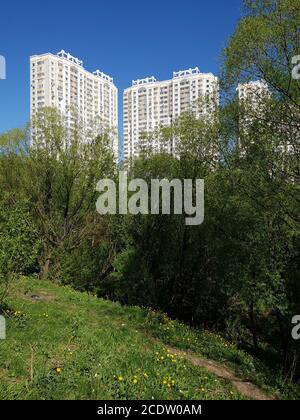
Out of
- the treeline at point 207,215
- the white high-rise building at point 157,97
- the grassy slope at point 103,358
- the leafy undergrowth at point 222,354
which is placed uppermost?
the white high-rise building at point 157,97

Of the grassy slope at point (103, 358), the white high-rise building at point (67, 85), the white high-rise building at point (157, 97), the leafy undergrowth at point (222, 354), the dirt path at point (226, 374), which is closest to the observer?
the grassy slope at point (103, 358)

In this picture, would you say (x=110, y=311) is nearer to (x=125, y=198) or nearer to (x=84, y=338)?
A: (x=84, y=338)

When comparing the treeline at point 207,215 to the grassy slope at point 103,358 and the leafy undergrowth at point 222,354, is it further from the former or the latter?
the leafy undergrowth at point 222,354

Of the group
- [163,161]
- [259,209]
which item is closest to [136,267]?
[163,161]

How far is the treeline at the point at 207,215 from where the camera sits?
12117 millimetres

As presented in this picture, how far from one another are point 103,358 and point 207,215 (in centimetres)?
1040

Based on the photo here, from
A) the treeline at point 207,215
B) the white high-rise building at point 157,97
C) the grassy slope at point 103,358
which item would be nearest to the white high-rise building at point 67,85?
the white high-rise building at point 157,97

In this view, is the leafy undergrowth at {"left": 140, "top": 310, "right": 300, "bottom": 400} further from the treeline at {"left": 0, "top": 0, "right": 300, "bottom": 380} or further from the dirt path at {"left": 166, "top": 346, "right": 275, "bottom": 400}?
the treeline at {"left": 0, "top": 0, "right": 300, "bottom": 380}

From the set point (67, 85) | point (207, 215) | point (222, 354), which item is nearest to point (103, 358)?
point (222, 354)

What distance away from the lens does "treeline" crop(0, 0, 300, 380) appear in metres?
12.1

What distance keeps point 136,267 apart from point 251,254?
8460 millimetres

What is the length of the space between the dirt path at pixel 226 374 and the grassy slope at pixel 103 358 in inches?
12.8

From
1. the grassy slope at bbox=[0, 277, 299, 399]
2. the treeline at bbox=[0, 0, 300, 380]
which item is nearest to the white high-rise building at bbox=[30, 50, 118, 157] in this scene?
the treeline at bbox=[0, 0, 300, 380]

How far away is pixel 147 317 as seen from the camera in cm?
1251
